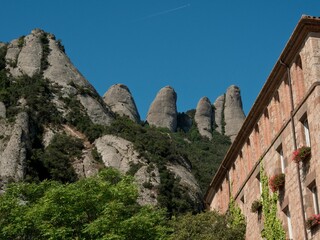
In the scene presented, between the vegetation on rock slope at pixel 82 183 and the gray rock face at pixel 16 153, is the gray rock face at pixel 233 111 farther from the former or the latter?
the gray rock face at pixel 16 153

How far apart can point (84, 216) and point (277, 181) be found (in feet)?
40.4

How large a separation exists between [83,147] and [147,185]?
47.7ft

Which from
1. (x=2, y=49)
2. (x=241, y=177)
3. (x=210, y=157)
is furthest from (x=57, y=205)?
(x=210, y=157)

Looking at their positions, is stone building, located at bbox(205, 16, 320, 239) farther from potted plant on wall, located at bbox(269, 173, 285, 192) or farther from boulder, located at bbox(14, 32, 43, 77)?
boulder, located at bbox(14, 32, 43, 77)

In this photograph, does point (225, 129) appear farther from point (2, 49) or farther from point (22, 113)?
point (22, 113)

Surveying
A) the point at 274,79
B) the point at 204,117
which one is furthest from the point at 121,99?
the point at 274,79

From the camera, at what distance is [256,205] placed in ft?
103

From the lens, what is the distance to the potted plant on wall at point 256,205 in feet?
Answer: 102

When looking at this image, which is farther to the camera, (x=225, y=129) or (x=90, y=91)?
(x=225, y=129)

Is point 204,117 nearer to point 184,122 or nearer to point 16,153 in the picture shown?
point 184,122

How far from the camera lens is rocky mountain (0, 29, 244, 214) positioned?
72375mm

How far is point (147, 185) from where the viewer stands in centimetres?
7175

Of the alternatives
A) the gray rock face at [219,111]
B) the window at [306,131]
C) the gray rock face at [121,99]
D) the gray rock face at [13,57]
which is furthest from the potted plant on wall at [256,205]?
the gray rock face at [219,111]

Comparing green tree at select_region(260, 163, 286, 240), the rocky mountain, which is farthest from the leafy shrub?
green tree at select_region(260, 163, 286, 240)
